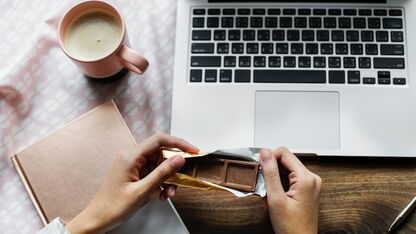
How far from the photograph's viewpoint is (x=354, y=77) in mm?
742

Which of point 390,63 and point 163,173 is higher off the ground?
point 390,63

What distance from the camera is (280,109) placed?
75 centimetres

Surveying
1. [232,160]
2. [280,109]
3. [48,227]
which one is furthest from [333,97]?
[48,227]

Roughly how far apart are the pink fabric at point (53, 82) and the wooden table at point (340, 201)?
13 centimetres

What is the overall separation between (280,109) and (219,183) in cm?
15

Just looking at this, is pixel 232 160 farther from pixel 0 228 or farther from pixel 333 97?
pixel 0 228

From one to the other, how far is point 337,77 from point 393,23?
0.11 m

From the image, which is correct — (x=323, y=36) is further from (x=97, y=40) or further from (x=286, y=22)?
(x=97, y=40)

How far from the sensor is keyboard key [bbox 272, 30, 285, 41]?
2.48 ft

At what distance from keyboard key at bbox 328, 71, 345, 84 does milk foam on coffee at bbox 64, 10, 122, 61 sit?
29cm

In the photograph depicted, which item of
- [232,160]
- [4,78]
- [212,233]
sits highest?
[4,78]

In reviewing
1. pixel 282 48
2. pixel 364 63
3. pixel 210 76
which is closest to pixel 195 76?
pixel 210 76

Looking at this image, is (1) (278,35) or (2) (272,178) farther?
(1) (278,35)

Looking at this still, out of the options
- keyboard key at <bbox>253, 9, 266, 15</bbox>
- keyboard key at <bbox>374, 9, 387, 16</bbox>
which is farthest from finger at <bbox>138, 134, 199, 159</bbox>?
keyboard key at <bbox>374, 9, 387, 16</bbox>
